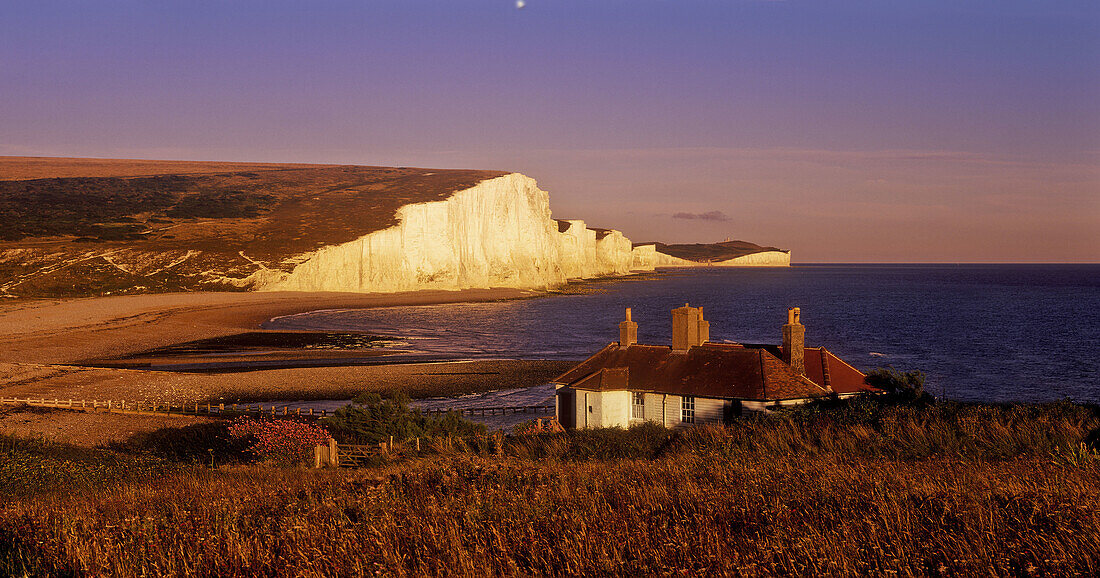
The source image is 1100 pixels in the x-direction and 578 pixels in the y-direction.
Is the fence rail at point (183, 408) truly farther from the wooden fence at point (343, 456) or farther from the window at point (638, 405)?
the wooden fence at point (343, 456)

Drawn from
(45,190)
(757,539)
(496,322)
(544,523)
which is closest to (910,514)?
(757,539)

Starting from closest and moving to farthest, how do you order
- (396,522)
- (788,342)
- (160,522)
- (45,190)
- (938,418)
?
(396,522) → (160,522) → (938,418) → (788,342) → (45,190)

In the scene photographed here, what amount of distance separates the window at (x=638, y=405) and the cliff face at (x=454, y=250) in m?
88.6

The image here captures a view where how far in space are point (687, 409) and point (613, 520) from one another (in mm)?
19054

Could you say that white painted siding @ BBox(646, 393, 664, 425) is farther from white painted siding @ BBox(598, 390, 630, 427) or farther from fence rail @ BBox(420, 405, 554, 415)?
fence rail @ BBox(420, 405, 554, 415)

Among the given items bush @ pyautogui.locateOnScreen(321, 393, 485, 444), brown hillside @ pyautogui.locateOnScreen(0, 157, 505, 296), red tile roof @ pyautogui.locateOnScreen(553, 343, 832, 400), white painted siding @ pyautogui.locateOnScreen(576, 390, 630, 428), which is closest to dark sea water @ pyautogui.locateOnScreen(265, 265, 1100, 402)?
red tile roof @ pyautogui.locateOnScreen(553, 343, 832, 400)

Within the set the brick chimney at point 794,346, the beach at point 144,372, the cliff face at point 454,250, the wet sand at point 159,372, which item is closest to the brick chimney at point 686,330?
the brick chimney at point 794,346

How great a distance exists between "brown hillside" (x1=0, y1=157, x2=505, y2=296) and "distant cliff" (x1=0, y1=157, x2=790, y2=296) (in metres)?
0.33

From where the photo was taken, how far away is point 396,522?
5.41 meters

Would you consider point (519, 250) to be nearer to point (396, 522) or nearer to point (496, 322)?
point (496, 322)

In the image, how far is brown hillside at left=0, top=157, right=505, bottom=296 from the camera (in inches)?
3984

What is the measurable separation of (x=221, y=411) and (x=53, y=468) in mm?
22264

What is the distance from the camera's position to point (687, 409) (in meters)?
23.8

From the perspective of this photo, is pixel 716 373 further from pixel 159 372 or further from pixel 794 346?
pixel 159 372
